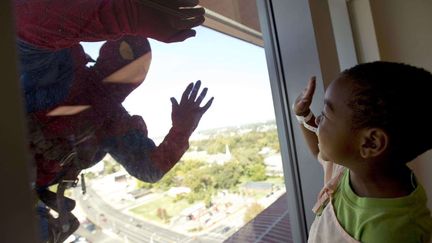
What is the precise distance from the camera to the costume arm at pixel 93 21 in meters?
0.62

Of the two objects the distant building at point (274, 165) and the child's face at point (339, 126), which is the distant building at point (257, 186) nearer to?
the distant building at point (274, 165)

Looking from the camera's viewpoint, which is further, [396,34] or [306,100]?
[396,34]

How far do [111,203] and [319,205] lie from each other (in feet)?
1.84

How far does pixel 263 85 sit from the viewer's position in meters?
1.19

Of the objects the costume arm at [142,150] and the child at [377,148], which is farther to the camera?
the costume arm at [142,150]

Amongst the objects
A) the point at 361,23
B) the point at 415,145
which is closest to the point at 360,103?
the point at 415,145

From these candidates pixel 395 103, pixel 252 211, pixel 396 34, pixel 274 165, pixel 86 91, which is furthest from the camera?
pixel 396 34

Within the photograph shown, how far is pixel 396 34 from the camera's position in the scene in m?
1.42

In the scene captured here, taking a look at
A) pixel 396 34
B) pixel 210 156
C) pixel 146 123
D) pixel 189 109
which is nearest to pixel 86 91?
pixel 146 123

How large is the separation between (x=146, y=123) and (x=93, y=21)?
0.29 metres

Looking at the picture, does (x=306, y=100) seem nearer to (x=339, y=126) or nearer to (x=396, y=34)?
(x=339, y=126)

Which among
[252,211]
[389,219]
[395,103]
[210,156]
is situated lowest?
[252,211]

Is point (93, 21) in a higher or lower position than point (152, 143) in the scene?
higher

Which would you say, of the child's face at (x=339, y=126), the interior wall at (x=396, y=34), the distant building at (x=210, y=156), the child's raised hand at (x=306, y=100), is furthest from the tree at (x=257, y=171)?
the interior wall at (x=396, y=34)
